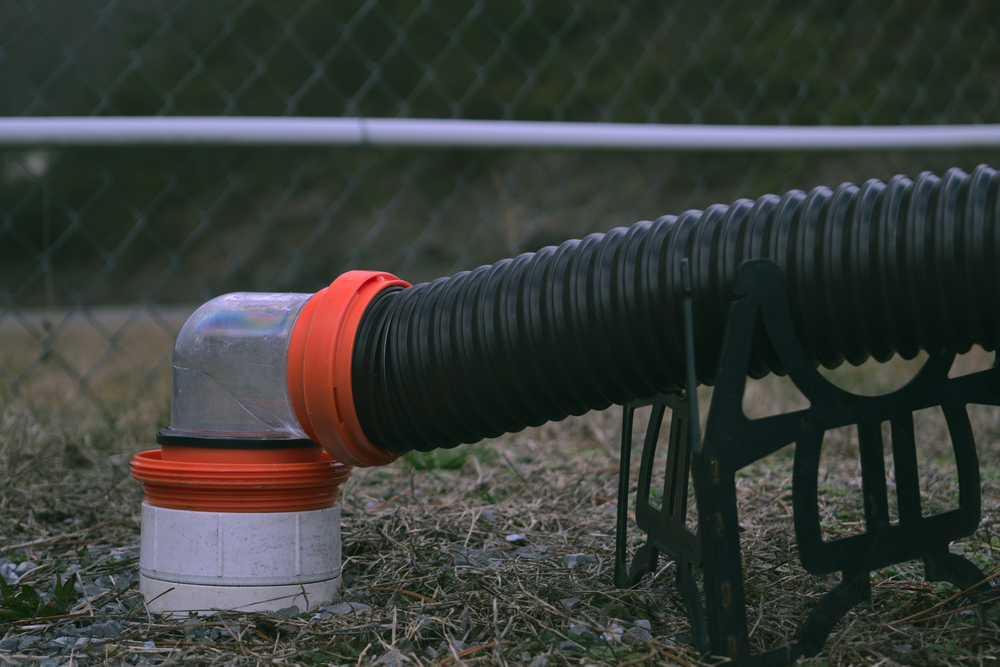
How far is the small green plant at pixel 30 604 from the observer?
1270 mm

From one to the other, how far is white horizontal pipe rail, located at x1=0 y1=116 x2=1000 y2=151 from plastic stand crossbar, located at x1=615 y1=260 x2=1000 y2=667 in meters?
1.77

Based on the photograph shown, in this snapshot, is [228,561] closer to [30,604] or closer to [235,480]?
[235,480]

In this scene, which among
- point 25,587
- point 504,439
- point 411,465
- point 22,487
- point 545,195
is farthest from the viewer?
→ point 545,195

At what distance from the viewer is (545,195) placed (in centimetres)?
1099

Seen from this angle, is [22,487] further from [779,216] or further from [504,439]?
[779,216]

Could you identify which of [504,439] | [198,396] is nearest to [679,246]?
[198,396]

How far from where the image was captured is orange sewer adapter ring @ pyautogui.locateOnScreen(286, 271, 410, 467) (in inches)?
49.8

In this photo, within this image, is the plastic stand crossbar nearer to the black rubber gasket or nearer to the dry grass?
the dry grass

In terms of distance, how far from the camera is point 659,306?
1.12 metres

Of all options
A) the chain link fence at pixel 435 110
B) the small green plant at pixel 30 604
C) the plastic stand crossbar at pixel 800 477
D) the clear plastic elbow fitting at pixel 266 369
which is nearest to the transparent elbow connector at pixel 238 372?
the clear plastic elbow fitting at pixel 266 369

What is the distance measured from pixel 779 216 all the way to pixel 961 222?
206 millimetres

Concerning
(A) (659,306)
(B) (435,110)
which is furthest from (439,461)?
(B) (435,110)

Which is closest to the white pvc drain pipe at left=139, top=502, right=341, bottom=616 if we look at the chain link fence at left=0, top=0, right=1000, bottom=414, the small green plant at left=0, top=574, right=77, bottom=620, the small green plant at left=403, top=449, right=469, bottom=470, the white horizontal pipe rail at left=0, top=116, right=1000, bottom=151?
the small green plant at left=0, top=574, right=77, bottom=620

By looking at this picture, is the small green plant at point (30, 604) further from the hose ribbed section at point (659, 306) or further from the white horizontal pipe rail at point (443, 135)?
the white horizontal pipe rail at point (443, 135)
